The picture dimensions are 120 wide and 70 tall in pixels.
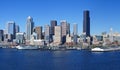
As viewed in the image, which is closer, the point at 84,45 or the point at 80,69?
the point at 80,69

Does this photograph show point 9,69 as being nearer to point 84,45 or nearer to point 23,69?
point 23,69

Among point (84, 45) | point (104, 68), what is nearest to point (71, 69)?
point (104, 68)

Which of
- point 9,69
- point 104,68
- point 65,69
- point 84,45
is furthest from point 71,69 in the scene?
point 84,45

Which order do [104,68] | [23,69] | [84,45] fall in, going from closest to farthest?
[23,69], [104,68], [84,45]

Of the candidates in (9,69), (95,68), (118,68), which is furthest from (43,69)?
(118,68)

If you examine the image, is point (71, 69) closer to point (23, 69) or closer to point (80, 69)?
point (80, 69)

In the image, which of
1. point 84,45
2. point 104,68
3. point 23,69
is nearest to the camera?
point 23,69

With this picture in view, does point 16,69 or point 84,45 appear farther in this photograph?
point 84,45
